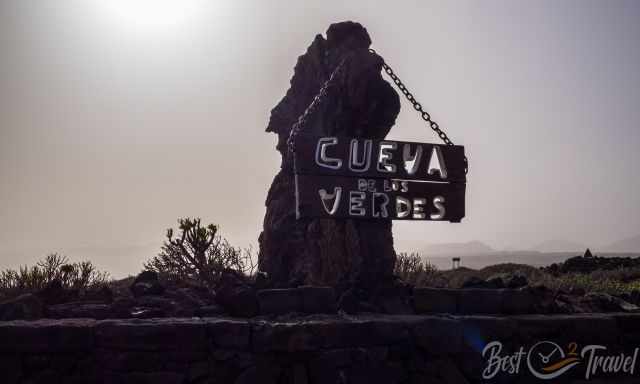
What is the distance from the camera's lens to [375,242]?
7.81 m

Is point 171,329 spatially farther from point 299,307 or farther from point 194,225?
point 194,225

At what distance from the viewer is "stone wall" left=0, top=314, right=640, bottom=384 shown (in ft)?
14.2

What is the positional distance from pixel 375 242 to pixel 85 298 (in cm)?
387

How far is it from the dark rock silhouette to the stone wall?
67.4 inches

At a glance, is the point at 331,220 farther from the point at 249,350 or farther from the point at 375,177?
the point at 249,350

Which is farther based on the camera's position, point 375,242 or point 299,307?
point 375,242

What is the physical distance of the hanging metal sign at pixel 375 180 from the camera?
18.6 ft

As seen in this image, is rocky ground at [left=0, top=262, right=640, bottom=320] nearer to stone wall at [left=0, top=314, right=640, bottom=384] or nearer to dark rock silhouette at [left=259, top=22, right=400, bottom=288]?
stone wall at [left=0, top=314, right=640, bottom=384]

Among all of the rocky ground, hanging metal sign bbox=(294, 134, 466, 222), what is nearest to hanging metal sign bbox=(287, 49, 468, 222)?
hanging metal sign bbox=(294, 134, 466, 222)

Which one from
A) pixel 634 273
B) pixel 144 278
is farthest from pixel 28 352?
pixel 634 273

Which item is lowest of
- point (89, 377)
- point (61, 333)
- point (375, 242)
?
point (89, 377)

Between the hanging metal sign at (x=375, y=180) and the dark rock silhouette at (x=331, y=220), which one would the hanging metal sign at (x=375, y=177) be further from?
the dark rock silhouette at (x=331, y=220)

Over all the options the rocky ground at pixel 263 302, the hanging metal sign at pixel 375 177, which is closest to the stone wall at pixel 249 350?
the rocky ground at pixel 263 302

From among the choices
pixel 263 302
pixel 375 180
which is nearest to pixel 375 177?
pixel 375 180
